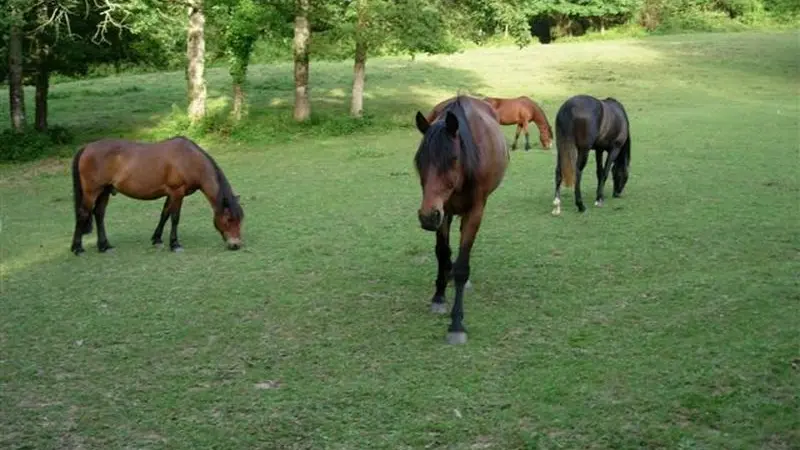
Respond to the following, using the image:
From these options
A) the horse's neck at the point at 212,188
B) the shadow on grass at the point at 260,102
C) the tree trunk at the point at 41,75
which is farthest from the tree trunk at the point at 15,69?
the horse's neck at the point at 212,188

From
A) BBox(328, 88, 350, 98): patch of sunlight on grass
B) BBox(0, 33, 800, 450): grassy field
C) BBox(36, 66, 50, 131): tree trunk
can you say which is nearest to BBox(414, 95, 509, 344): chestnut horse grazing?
BBox(0, 33, 800, 450): grassy field

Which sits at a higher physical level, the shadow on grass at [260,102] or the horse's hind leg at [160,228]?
the shadow on grass at [260,102]

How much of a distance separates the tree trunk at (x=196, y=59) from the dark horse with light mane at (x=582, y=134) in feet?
38.2

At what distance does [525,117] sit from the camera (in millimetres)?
18062

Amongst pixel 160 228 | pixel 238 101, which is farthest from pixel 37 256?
pixel 238 101

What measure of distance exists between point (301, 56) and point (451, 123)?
1588 centimetres

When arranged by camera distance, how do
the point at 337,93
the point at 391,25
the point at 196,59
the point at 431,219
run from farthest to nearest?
the point at 337,93, the point at 391,25, the point at 196,59, the point at 431,219

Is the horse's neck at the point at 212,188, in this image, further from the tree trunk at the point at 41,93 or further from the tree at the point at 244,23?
the tree trunk at the point at 41,93

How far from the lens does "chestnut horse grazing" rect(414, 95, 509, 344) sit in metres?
5.74

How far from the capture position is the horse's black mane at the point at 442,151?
5.76m

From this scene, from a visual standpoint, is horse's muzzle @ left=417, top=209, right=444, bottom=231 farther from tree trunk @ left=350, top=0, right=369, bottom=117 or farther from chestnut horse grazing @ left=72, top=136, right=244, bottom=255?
tree trunk @ left=350, top=0, right=369, bottom=117

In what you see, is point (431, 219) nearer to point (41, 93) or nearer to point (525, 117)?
point (525, 117)

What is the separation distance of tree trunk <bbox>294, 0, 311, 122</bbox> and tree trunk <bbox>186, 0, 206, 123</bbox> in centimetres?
248

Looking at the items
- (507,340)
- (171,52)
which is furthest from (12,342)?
(171,52)
